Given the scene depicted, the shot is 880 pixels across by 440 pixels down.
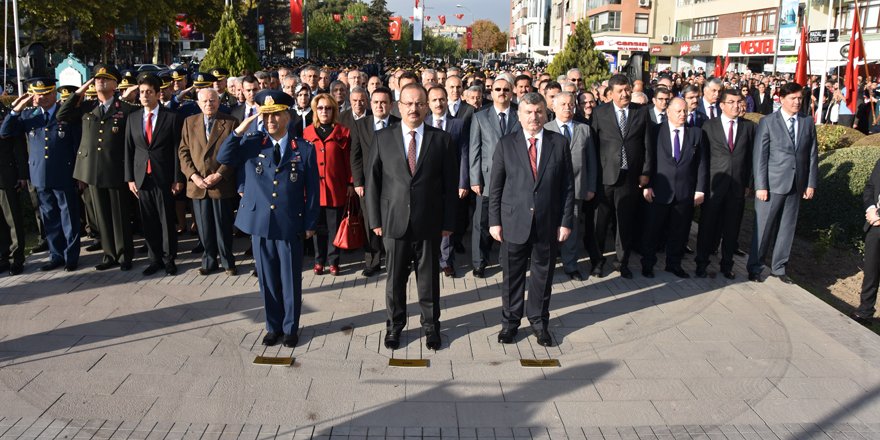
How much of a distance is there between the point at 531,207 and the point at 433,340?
1352 millimetres

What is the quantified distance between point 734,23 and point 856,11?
41.6 m

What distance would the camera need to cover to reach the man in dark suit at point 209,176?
729 centimetres

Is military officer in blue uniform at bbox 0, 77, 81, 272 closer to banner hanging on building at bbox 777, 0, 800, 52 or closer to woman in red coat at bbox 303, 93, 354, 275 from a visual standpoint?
woman in red coat at bbox 303, 93, 354, 275

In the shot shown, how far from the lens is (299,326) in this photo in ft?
20.4

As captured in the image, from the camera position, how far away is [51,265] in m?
7.76

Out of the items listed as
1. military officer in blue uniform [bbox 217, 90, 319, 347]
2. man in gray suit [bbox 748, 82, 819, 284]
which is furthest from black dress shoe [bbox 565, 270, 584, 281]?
military officer in blue uniform [bbox 217, 90, 319, 347]

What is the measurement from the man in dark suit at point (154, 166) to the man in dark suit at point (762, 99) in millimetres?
16616

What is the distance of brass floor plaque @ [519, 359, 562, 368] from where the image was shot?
5423 millimetres

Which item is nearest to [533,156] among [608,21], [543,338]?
[543,338]

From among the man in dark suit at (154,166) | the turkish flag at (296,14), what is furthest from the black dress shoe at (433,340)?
the turkish flag at (296,14)

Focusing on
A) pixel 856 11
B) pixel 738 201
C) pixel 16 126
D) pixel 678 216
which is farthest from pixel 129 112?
pixel 856 11

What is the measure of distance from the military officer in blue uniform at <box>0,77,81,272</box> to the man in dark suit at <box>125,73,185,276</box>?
0.73 metres

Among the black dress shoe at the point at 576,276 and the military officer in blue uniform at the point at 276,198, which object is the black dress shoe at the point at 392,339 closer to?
the military officer in blue uniform at the point at 276,198

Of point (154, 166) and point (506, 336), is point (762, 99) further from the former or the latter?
point (154, 166)
